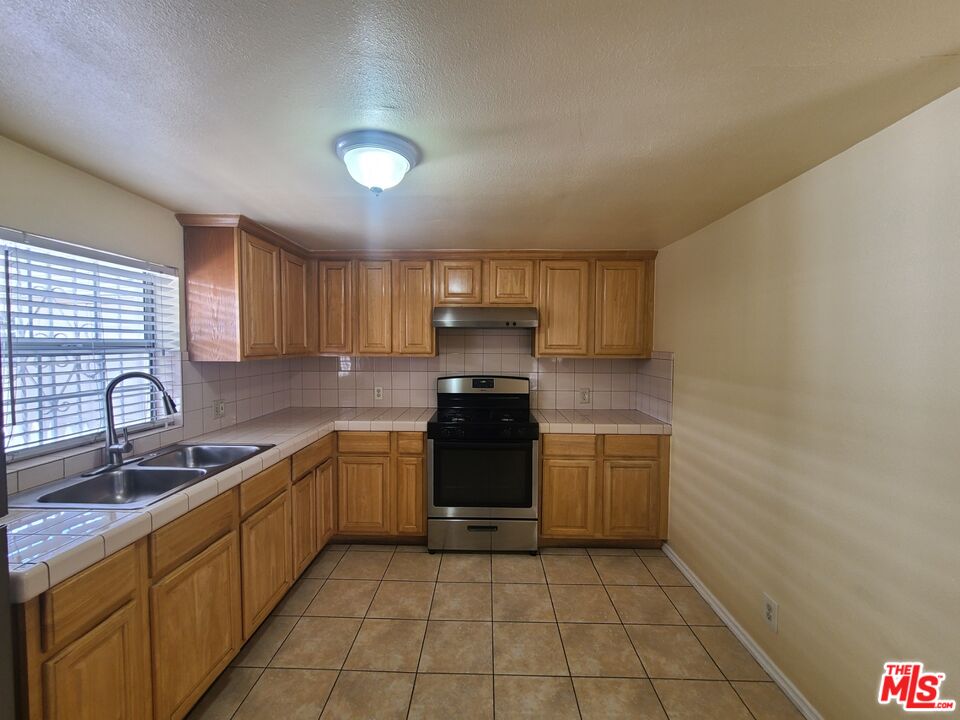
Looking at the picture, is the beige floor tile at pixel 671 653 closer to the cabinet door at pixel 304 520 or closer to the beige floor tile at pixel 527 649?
the beige floor tile at pixel 527 649

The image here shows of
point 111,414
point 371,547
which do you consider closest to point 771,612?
point 371,547

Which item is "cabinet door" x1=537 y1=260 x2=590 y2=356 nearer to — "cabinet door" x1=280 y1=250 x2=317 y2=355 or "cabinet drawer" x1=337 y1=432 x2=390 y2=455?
"cabinet drawer" x1=337 y1=432 x2=390 y2=455

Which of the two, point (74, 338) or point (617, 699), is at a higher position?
point (74, 338)

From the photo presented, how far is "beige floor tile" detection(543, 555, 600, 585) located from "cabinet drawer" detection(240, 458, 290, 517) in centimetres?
171

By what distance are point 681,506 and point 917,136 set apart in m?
2.16

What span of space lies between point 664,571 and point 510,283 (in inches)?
88.8

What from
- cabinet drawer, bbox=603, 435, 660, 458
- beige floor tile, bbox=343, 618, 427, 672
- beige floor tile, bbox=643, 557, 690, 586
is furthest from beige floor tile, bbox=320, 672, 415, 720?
cabinet drawer, bbox=603, 435, 660, 458

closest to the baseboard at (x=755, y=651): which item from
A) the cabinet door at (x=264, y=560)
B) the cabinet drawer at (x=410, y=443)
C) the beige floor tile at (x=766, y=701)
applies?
the beige floor tile at (x=766, y=701)

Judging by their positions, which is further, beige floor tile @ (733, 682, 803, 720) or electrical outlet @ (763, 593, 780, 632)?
electrical outlet @ (763, 593, 780, 632)

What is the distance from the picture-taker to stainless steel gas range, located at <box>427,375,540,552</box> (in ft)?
8.93

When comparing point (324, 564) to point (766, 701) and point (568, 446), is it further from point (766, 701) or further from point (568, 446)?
point (766, 701)

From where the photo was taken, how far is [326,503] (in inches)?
104

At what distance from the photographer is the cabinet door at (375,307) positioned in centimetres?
302

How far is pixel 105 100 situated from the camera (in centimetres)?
112
